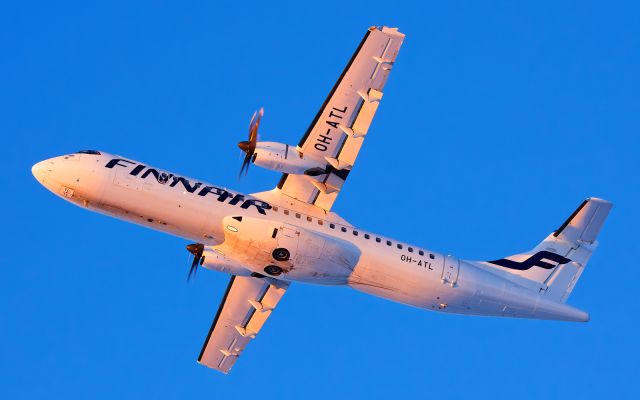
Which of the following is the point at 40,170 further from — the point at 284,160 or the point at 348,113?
the point at 348,113

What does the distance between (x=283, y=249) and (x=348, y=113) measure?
5800mm

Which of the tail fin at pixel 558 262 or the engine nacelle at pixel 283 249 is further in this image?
the tail fin at pixel 558 262

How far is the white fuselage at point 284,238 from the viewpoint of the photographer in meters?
35.7

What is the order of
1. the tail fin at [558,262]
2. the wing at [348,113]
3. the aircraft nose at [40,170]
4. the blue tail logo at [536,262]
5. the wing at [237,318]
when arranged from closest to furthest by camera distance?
1. the aircraft nose at [40,170]
2. the wing at [348,113]
3. the tail fin at [558,262]
4. the blue tail logo at [536,262]
5. the wing at [237,318]

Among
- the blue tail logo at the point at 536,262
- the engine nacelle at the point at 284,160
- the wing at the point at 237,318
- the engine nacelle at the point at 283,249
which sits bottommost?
the wing at the point at 237,318

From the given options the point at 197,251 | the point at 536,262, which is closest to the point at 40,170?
the point at 197,251

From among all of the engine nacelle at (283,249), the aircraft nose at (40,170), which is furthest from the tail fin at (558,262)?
the aircraft nose at (40,170)

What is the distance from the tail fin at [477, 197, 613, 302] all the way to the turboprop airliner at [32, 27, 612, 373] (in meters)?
0.04

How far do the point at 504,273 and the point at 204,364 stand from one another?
45.2 feet

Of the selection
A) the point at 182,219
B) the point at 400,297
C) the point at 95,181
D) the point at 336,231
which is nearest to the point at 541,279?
the point at 400,297

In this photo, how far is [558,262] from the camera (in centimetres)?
4000

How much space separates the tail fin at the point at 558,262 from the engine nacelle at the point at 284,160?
8388 millimetres

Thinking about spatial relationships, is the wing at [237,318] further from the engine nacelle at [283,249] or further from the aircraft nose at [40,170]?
the aircraft nose at [40,170]

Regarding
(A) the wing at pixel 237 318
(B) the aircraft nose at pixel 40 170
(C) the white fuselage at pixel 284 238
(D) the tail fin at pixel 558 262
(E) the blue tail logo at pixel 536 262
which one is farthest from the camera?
(A) the wing at pixel 237 318
